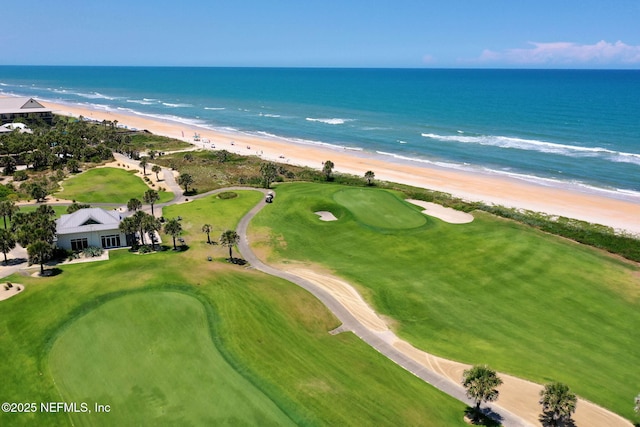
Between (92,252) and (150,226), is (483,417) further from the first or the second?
(92,252)

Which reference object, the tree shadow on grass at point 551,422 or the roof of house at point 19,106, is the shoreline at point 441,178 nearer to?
the roof of house at point 19,106

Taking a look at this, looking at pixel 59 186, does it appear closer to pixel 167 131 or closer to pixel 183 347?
pixel 183 347

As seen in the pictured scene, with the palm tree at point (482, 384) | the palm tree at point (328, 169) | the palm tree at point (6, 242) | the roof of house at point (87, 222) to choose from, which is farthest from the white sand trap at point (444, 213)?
the palm tree at point (6, 242)

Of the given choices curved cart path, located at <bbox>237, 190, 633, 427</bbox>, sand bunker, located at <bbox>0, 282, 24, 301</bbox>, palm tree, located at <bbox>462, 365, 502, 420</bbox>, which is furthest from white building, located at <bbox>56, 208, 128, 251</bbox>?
palm tree, located at <bbox>462, 365, 502, 420</bbox>

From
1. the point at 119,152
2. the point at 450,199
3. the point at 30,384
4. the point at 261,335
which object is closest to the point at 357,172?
the point at 450,199

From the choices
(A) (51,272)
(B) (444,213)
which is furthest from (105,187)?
(B) (444,213)

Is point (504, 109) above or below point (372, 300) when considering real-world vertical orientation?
above

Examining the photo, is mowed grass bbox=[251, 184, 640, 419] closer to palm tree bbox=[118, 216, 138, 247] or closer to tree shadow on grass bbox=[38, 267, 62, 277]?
palm tree bbox=[118, 216, 138, 247]
